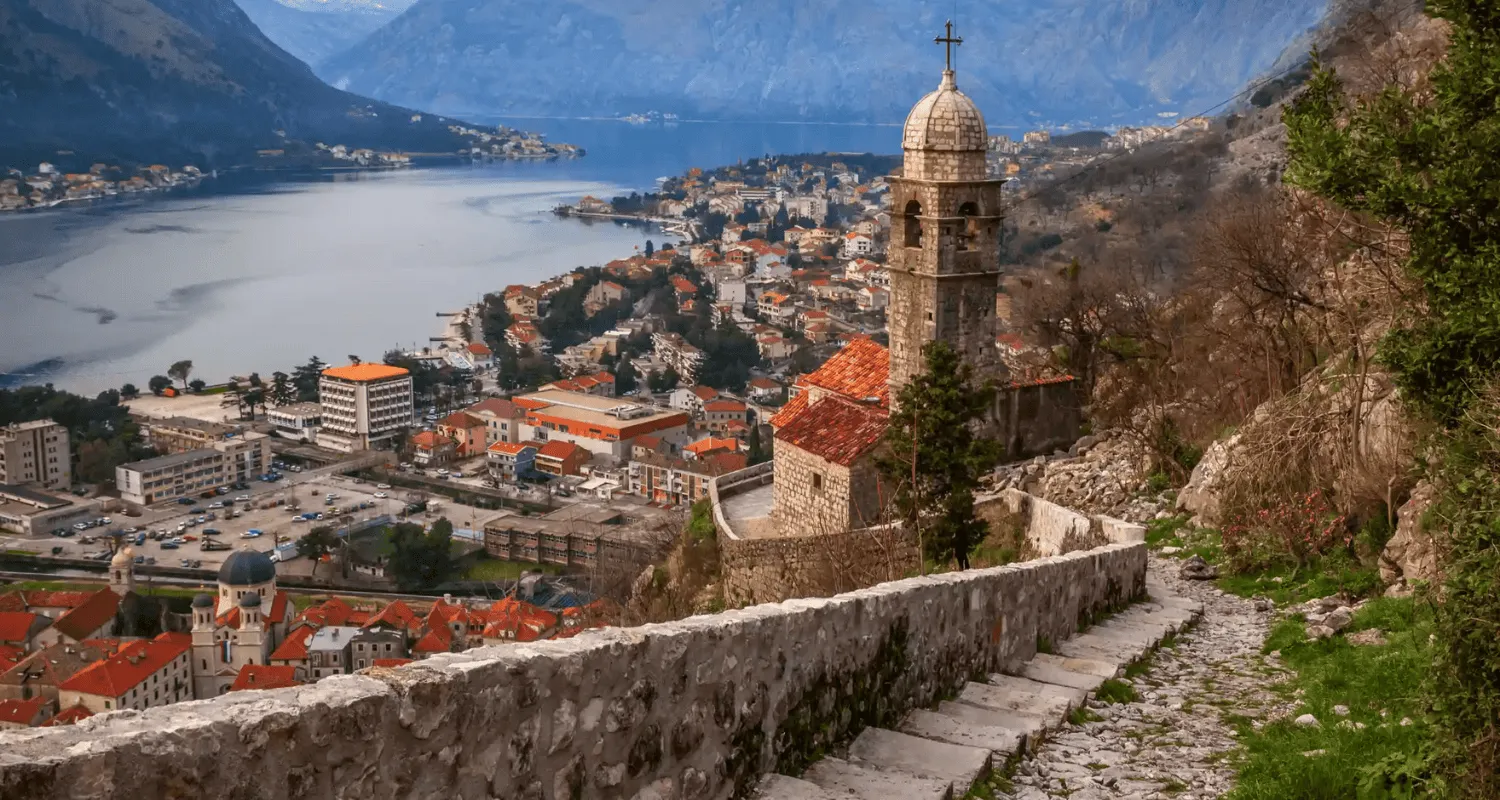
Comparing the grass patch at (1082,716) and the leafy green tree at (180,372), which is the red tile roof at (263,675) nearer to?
the grass patch at (1082,716)

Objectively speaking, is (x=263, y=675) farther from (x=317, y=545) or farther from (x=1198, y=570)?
(x=1198, y=570)

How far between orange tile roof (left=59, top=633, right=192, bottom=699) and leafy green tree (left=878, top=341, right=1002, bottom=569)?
15621 mm

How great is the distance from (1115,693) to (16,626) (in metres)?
28.5

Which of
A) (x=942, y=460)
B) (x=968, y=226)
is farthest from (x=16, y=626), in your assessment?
(x=942, y=460)

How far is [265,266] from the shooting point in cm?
8475

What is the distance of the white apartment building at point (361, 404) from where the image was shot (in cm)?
5228

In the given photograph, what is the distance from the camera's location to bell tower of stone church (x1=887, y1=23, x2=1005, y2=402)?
568 inches

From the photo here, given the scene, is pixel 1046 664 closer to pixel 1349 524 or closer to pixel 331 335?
pixel 1349 524

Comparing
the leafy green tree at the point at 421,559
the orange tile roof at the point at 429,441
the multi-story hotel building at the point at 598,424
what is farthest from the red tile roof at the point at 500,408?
the leafy green tree at the point at 421,559

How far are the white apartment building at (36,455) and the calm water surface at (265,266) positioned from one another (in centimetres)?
1015

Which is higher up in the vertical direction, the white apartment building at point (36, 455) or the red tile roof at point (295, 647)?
the red tile roof at point (295, 647)

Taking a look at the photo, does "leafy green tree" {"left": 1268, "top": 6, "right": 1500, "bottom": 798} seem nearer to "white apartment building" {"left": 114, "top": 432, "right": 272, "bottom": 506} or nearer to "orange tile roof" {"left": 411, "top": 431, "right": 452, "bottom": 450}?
"white apartment building" {"left": 114, "top": 432, "right": 272, "bottom": 506}

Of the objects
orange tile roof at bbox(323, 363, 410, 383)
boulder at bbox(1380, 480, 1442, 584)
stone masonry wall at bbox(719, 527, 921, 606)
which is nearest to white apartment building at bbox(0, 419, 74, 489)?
orange tile roof at bbox(323, 363, 410, 383)

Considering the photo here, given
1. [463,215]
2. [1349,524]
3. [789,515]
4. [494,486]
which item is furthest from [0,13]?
[1349,524]
